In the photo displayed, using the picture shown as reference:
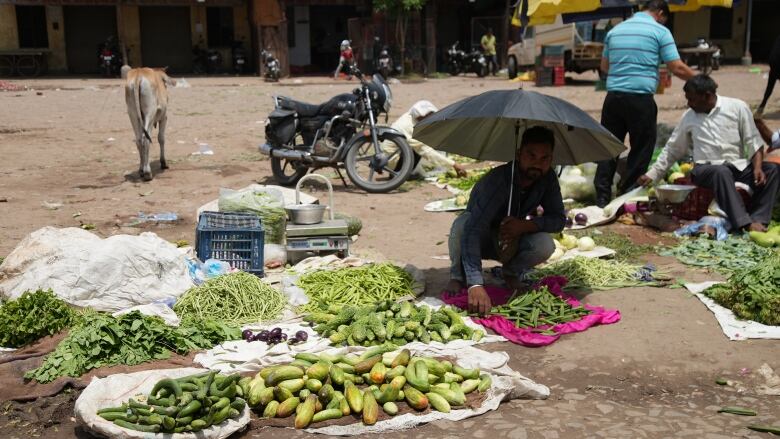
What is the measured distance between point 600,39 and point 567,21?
12.6m

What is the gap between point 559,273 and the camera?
19.7 ft

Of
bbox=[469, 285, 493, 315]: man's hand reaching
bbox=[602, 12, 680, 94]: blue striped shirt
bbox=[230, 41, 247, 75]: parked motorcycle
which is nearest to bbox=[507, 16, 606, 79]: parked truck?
bbox=[230, 41, 247, 75]: parked motorcycle

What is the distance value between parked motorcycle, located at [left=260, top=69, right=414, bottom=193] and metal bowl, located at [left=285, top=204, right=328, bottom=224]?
288 centimetres

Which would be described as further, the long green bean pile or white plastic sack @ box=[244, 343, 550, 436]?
the long green bean pile

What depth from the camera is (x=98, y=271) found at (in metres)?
5.32

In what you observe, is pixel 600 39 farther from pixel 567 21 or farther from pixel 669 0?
pixel 669 0

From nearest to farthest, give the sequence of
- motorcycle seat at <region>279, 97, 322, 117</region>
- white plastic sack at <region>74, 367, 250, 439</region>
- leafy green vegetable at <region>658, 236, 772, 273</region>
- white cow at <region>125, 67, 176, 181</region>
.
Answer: white plastic sack at <region>74, 367, 250, 439</region>, leafy green vegetable at <region>658, 236, 772, 273</region>, motorcycle seat at <region>279, 97, 322, 117</region>, white cow at <region>125, 67, 176, 181</region>

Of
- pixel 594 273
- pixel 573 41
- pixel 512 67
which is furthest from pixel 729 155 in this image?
pixel 512 67

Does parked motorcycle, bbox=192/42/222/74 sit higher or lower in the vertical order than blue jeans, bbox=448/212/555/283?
higher

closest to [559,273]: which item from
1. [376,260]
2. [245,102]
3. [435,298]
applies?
[435,298]

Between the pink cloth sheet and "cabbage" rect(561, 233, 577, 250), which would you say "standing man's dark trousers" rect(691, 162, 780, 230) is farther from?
the pink cloth sheet

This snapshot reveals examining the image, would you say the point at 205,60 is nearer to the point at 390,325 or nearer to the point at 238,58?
the point at 238,58

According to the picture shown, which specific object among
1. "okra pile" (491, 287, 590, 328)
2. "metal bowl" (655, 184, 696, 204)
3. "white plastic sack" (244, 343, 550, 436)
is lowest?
"white plastic sack" (244, 343, 550, 436)

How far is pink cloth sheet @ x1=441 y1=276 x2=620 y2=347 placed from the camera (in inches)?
191
